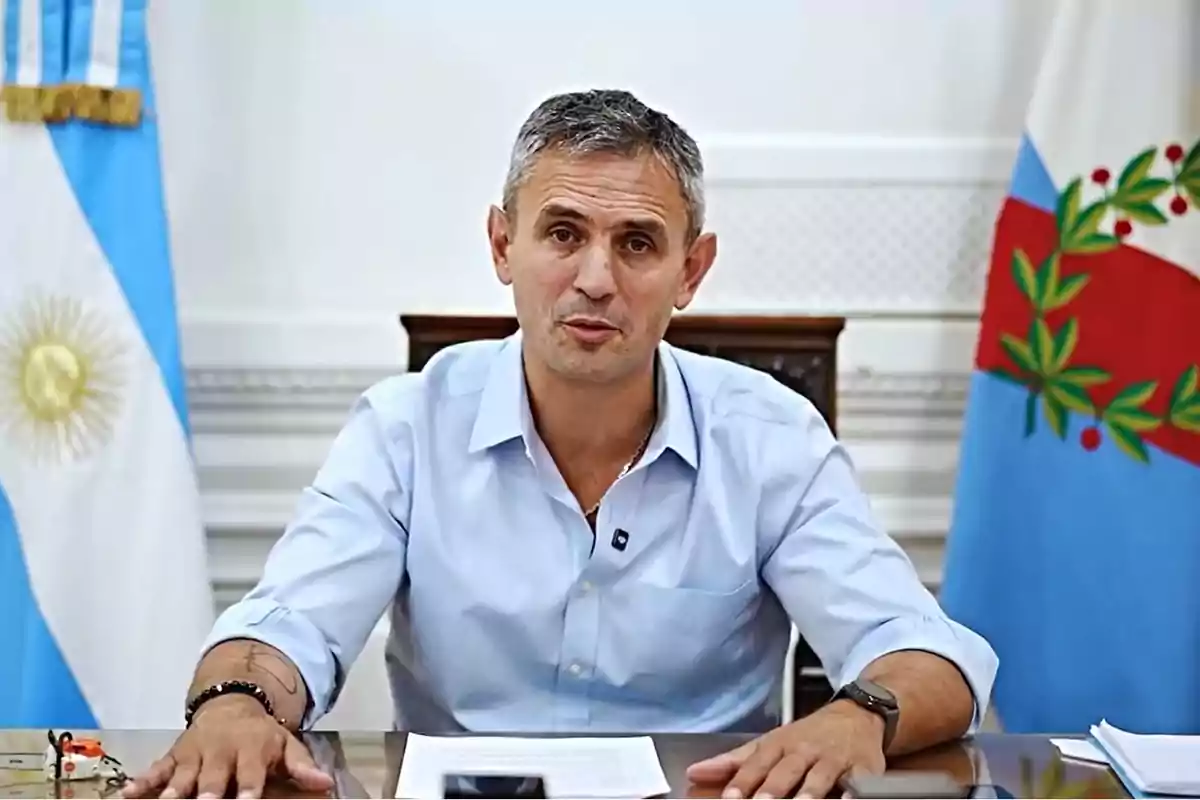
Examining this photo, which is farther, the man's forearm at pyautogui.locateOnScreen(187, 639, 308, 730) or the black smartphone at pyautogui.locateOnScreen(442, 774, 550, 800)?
the man's forearm at pyautogui.locateOnScreen(187, 639, 308, 730)

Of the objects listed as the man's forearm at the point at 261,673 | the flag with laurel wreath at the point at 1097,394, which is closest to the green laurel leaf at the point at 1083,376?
the flag with laurel wreath at the point at 1097,394

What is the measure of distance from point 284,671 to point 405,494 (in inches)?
12.9

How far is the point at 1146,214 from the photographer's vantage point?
7.80ft

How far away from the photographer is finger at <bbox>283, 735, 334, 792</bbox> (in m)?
1.15

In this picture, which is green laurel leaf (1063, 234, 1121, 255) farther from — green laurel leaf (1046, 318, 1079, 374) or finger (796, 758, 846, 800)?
finger (796, 758, 846, 800)

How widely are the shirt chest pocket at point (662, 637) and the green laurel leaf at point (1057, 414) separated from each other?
1.01 m

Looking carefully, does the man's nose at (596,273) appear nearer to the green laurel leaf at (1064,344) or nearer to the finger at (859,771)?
the finger at (859,771)

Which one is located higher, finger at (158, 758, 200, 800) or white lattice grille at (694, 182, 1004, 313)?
white lattice grille at (694, 182, 1004, 313)

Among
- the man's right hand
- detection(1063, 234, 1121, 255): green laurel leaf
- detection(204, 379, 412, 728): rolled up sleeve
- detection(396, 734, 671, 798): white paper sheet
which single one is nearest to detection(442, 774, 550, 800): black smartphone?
detection(396, 734, 671, 798): white paper sheet

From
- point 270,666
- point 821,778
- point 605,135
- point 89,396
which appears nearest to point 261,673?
point 270,666

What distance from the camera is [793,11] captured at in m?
2.74

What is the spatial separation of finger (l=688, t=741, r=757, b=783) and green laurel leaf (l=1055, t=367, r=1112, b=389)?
1416 millimetres

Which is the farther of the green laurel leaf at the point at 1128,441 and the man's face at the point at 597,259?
the green laurel leaf at the point at 1128,441

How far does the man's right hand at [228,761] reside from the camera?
1.13 metres
